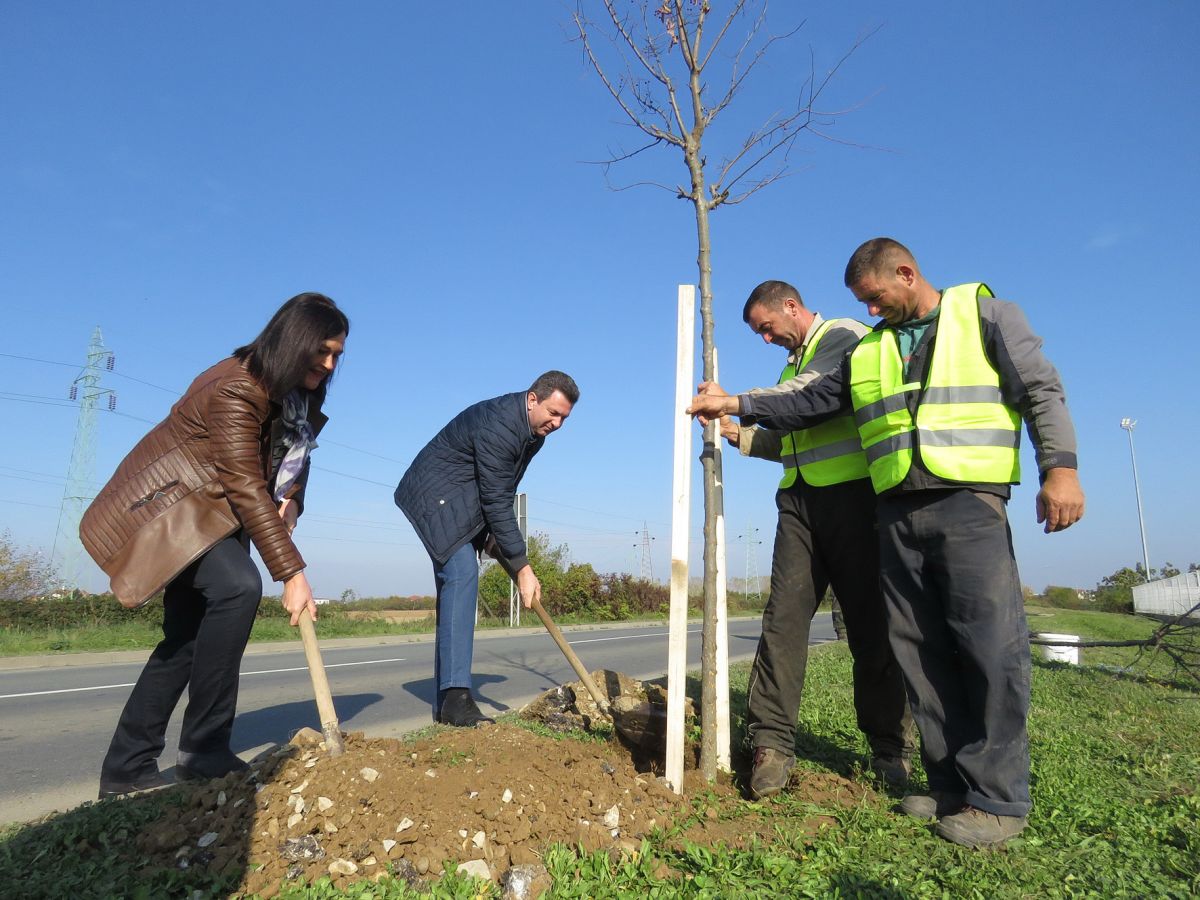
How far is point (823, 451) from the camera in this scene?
11.8 ft

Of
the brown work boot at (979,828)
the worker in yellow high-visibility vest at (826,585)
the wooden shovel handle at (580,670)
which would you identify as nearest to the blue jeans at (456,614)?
the wooden shovel handle at (580,670)

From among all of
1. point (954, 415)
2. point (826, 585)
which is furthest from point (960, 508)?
point (826, 585)

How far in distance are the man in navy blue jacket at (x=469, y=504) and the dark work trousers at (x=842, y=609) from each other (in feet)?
4.75

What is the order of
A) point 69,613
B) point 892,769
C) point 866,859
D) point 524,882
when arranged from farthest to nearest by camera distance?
point 69,613
point 892,769
point 866,859
point 524,882

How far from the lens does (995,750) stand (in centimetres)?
274

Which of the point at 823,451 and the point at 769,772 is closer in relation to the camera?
the point at 769,772

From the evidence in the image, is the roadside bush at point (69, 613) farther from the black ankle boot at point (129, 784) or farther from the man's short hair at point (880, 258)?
the man's short hair at point (880, 258)

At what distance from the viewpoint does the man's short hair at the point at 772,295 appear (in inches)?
152

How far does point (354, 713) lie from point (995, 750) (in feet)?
15.7

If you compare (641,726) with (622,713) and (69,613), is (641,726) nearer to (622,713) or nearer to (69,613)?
(622,713)

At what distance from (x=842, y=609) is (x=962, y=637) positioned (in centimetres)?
75

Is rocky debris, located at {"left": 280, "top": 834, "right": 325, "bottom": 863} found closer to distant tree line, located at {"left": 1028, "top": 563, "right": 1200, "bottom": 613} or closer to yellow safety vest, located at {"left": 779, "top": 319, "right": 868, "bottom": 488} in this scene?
yellow safety vest, located at {"left": 779, "top": 319, "right": 868, "bottom": 488}

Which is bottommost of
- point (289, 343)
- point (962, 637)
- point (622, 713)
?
point (622, 713)

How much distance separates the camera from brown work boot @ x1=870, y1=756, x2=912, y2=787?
135 inches
